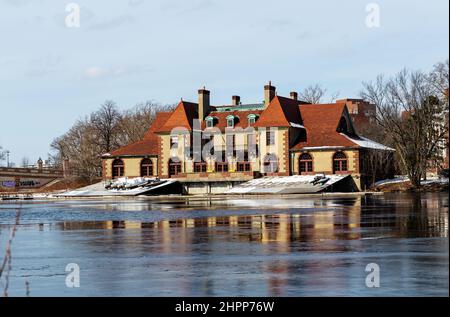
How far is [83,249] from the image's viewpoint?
74.6 ft

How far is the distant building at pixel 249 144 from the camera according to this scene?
Result: 9181 centimetres

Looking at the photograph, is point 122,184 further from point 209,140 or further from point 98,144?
point 98,144

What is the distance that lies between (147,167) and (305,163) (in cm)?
2119

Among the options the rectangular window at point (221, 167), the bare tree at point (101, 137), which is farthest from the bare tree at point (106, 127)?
the rectangular window at point (221, 167)

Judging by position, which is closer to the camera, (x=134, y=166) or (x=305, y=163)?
(x=305, y=163)

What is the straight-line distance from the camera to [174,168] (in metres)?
99.9

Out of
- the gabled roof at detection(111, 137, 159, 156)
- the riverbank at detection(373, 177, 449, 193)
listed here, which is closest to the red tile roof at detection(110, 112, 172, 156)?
the gabled roof at detection(111, 137, 159, 156)

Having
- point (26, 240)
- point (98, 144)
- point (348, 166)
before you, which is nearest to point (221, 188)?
point (348, 166)

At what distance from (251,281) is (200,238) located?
35.0ft

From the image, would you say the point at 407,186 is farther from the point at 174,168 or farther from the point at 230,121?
the point at 174,168

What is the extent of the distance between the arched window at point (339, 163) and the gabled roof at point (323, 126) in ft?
3.69

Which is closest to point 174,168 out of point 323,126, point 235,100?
point 235,100

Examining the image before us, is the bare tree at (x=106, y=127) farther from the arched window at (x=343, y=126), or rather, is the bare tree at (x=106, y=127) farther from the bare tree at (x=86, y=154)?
the arched window at (x=343, y=126)

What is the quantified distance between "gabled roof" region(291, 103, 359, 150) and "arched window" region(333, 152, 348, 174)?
3.69 ft
